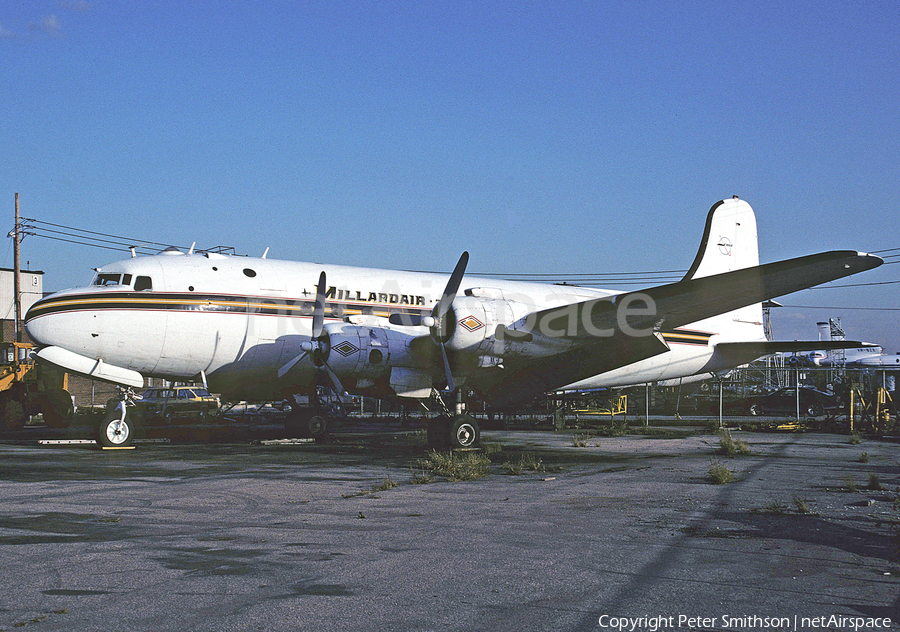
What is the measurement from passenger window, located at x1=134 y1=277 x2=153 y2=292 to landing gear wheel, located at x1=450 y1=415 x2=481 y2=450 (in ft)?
25.8

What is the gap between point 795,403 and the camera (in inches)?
1532

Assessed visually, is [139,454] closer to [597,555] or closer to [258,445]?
[258,445]

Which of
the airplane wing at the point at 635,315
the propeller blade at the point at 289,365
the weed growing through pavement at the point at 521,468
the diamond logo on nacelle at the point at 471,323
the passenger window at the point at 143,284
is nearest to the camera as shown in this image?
the weed growing through pavement at the point at 521,468

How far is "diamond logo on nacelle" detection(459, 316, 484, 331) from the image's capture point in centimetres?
1571

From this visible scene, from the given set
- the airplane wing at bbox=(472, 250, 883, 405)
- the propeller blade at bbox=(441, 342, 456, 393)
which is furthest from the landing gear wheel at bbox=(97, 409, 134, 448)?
the airplane wing at bbox=(472, 250, 883, 405)

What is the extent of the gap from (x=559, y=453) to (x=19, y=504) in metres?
10.9

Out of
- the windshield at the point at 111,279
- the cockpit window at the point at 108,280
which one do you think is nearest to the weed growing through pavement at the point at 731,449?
the windshield at the point at 111,279

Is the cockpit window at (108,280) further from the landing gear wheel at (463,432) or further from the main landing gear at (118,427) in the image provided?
the landing gear wheel at (463,432)

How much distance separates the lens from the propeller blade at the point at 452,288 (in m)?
16.2

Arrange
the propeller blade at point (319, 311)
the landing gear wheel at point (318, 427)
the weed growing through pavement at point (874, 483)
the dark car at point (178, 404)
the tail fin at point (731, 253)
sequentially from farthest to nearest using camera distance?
the dark car at point (178, 404) < the tail fin at point (731, 253) < the landing gear wheel at point (318, 427) < the propeller blade at point (319, 311) < the weed growing through pavement at point (874, 483)

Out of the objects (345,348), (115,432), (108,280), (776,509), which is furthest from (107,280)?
(776,509)

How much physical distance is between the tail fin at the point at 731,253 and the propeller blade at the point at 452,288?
979 cm

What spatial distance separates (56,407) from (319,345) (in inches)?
637

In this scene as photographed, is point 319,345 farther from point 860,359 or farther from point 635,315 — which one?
point 860,359
